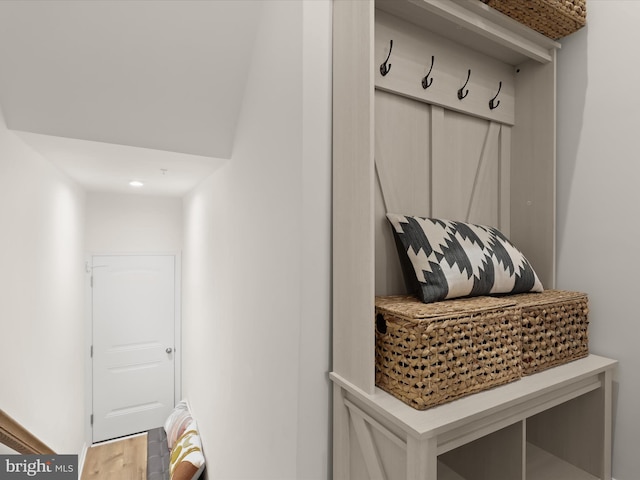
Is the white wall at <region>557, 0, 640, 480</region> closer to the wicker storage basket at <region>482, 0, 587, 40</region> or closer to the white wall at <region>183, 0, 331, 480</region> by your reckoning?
the wicker storage basket at <region>482, 0, 587, 40</region>

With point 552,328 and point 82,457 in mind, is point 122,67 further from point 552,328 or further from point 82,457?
point 82,457

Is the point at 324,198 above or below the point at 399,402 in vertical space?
above

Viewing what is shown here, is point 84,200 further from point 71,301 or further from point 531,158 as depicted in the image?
point 531,158

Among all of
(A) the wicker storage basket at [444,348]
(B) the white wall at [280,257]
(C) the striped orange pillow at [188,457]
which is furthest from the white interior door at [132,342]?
(A) the wicker storage basket at [444,348]

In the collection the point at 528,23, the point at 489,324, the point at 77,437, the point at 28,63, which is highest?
the point at 528,23

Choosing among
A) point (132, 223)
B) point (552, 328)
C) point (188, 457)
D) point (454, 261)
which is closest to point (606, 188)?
point (552, 328)

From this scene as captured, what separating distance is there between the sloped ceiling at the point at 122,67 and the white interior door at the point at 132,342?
198 centimetres

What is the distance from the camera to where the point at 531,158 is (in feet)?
4.53

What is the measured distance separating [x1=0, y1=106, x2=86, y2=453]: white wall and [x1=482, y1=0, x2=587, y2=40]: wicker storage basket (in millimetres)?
1899

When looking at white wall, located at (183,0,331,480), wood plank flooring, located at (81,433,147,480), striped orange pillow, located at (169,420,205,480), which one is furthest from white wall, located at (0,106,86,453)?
white wall, located at (183,0,331,480)

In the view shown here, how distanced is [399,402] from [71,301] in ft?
8.94

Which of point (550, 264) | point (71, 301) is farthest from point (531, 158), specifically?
point (71, 301)

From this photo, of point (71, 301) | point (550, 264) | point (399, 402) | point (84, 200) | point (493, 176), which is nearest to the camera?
point (399, 402)

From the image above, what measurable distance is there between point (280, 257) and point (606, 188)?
45.6 inches
